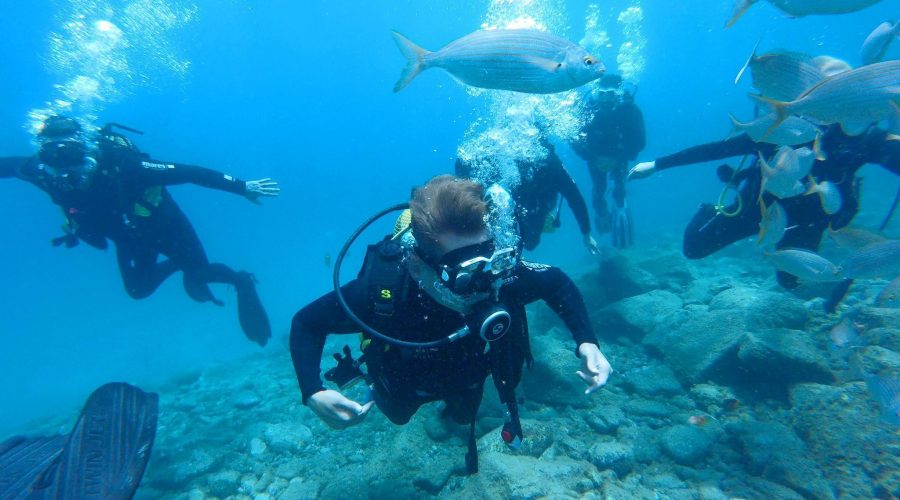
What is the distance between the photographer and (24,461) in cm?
341

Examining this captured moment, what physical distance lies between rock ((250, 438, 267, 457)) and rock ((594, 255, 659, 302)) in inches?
281

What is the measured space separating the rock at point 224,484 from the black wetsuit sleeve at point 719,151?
731 cm

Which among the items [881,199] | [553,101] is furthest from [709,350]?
[881,199]

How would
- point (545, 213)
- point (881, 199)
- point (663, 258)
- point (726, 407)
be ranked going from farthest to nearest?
point (881, 199)
point (663, 258)
point (545, 213)
point (726, 407)

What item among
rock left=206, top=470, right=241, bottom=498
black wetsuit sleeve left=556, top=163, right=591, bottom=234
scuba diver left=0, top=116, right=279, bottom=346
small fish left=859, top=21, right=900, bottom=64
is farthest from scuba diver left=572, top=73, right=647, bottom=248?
rock left=206, top=470, right=241, bottom=498

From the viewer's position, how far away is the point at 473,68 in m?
3.32

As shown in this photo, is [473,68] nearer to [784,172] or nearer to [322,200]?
[784,172]

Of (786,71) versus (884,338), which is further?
(884,338)

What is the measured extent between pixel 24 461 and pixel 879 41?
9927mm

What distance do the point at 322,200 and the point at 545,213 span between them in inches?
4289

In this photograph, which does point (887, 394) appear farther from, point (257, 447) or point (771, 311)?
point (257, 447)

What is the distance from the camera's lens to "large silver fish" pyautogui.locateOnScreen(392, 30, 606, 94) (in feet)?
9.94

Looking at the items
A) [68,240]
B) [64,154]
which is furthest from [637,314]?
[68,240]

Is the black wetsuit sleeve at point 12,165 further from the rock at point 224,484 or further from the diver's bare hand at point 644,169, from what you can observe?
the diver's bare hand at point 644,169
